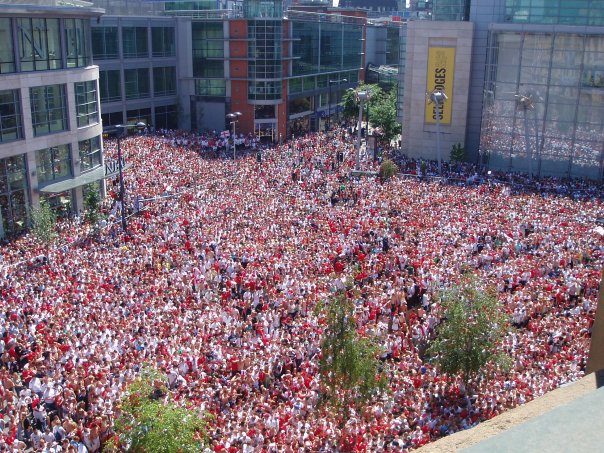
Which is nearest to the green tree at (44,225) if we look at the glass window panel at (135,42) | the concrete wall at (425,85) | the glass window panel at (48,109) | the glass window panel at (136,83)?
the glass window panel at (48,109)

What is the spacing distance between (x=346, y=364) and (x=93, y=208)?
21.0 m

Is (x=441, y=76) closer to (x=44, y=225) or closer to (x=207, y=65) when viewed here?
(x=207, y=65)

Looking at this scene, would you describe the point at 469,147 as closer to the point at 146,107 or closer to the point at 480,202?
the point at 480,202

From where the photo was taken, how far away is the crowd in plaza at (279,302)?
1570 centimetres

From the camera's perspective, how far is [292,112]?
66188mm

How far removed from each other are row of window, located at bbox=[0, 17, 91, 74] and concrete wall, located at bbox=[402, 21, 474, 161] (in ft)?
84.3

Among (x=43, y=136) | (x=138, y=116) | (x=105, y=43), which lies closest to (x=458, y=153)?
(x=138, y=116)

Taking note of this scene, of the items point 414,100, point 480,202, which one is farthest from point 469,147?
point 480,202

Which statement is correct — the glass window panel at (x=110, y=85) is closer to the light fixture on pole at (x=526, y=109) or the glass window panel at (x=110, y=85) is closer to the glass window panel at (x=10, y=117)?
the glass window panel at (x=10, y=117)

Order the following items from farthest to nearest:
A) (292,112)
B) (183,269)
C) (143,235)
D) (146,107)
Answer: (292,112) < (146,107) < (143,235) < (183,269)

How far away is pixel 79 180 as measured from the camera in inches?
1390

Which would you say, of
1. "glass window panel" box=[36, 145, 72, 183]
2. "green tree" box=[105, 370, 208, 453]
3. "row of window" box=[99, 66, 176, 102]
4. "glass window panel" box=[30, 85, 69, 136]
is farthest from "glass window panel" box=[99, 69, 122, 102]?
"green tree" box=[105, 370, 208, 453]

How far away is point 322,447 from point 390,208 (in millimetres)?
20181

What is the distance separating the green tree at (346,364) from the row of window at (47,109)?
860 inches
